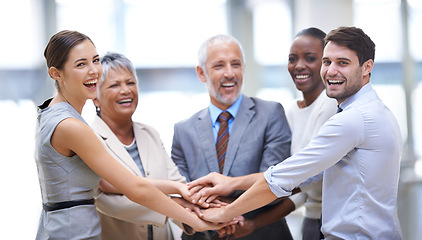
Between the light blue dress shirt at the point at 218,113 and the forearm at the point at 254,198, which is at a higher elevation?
the light blue dress shirt at the point at 218,113

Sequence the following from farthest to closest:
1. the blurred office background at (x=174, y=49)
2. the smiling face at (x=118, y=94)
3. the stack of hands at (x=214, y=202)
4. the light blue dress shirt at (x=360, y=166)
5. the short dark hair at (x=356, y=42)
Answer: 1. the blurred office background at (x=174, y=49)
2. the smiling face at (x=118, y=94)
3. the stack of hands at (x=214, y=202)
4. the short dark hair at (x=356, y=42)
5. the light blue dress shirt at (x=360, y=166)

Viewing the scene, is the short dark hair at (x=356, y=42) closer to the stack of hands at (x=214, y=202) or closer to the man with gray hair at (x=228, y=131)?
the man with gray hair at (x=228, y=131)

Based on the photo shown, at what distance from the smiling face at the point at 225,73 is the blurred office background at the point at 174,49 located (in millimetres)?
4550

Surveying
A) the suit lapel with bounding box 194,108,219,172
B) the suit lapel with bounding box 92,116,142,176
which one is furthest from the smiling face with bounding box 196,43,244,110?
the suit lapel with bounding box 92,116,142,176

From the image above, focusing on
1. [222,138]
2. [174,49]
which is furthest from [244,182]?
[174,49]

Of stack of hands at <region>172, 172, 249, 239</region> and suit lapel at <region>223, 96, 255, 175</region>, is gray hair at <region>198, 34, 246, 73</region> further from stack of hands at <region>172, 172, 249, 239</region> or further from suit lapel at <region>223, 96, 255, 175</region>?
stack of hands at <region>172, 172, 249, 239</region>

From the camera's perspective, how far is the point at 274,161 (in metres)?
2.44

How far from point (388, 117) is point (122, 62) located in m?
1.32

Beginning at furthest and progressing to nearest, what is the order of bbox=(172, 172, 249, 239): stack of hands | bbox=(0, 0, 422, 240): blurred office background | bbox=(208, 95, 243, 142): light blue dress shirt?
1. bbox=(0, 0, 422, 240): blurred office background
2. bbox=(208, 95, 243, 142): light blue dress shirt
3. bbox=(172, 172, 249, 239): stack of hands

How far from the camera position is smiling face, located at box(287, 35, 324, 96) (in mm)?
2461

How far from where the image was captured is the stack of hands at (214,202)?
2275 millimetres

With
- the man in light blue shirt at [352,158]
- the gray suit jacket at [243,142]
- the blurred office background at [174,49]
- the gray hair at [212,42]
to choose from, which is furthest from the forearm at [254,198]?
the blurred office background at [174,49]

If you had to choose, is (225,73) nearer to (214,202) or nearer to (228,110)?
(228,110)

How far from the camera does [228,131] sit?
8.43 feet
